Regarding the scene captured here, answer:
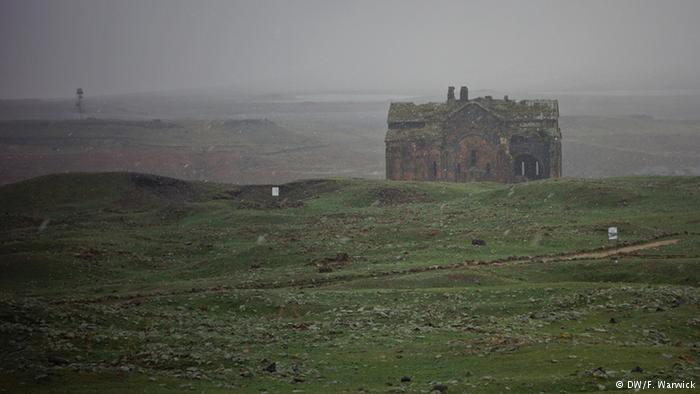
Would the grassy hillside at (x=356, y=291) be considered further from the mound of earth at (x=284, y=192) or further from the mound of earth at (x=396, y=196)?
the mound of earth at (x=284, y=192)

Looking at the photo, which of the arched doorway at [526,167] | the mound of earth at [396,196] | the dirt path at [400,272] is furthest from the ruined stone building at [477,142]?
the dirt path at [400,272]

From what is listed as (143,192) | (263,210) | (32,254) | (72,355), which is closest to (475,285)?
(72,355)

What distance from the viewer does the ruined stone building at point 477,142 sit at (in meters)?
92.6

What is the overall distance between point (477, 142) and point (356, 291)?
5789 cm

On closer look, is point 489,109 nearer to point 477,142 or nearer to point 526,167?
point 477,142

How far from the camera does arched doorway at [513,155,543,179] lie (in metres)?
93.5

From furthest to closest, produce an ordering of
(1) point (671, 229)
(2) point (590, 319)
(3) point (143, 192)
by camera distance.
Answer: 1. (3) point (143, 192)
2. (1) point (671, 229)
3. (2) point (590, 319)

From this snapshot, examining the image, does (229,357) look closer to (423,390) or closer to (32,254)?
(423,390)

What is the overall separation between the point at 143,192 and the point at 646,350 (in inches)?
2399

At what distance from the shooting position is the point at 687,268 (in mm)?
40719

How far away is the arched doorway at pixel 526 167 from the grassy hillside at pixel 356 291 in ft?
59.2

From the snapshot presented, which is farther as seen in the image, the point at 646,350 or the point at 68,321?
the point at 68,321

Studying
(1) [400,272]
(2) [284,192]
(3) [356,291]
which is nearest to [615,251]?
(1) [400,272]

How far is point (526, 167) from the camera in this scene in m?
94.1
